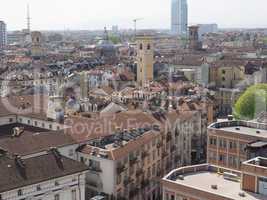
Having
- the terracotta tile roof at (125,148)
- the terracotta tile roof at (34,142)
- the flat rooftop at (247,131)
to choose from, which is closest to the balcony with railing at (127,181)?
the terracotta tile roof at (125,148)

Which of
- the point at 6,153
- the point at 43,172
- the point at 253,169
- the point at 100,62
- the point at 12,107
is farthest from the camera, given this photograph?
the point at 100,62

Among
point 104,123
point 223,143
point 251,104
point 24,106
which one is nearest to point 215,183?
point 223,143

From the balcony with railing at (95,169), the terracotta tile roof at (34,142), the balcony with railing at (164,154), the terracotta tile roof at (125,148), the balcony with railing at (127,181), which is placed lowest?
the balcony with railing at (127,181)

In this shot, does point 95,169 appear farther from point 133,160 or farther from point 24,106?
point 24,106

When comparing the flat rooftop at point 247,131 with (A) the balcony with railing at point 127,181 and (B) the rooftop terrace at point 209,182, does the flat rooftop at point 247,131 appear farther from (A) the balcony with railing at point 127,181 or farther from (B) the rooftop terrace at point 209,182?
(B) the rooftop terrace at point 209,182

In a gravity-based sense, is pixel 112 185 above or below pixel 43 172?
below

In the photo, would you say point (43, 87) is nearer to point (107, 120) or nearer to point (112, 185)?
point (107, 120)

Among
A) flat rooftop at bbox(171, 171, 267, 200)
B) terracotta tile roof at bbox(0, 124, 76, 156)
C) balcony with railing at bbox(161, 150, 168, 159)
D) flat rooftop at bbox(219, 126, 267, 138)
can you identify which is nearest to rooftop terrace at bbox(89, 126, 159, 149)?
terracotta tile roof at bbox(0, 124, 76, 156)

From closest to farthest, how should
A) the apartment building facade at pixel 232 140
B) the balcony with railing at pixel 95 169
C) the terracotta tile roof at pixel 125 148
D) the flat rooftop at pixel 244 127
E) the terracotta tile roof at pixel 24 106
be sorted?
the terracotta tile roof at pixel 125 148, the balcony with railing at pixel 95 169, the apartment building facade at pixel 232 140, the flat rooftop at pixel 244 127, the terracotta tile roof at pixel 24 106

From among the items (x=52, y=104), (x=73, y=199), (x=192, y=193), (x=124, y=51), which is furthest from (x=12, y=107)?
(x=124, y=51)
